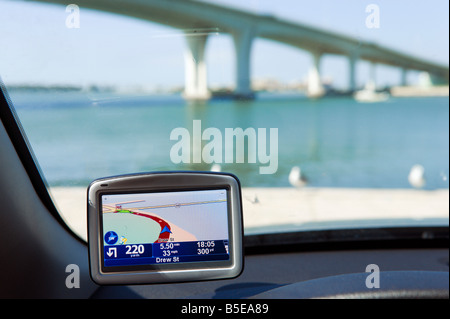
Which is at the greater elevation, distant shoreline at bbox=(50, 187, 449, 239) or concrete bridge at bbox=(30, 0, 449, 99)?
concrete bridge at bbox=(30, 0, 449, 99)

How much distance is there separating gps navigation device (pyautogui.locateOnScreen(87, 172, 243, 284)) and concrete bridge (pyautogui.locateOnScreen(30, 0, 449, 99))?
122cm

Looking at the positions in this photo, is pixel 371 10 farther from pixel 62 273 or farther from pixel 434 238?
pixel 62 273

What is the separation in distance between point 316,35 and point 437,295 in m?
4.34

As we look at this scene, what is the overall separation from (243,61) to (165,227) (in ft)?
15.1

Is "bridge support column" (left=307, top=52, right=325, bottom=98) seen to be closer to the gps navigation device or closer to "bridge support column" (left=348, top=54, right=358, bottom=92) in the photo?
"bridge support column" (left=348, top=54, right=358, bottom=92)

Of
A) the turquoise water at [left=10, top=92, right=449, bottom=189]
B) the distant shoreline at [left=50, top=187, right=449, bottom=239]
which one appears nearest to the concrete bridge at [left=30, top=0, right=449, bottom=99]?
the turquoise water at [left=10, top=92, right=449, bottom=189]

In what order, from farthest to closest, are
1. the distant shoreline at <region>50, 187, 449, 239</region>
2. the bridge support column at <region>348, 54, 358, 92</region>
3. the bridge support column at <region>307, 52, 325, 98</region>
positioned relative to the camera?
the bridge support column at <region>307, 52, 325, 98</region> < the bridge support column at <region>348, 54, 358, 92</region> < the distant shoreline at <region>50, 187, 449, 239</region>

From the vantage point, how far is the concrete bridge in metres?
2.98

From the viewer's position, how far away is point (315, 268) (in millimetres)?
2463

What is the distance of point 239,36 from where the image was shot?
5.06m

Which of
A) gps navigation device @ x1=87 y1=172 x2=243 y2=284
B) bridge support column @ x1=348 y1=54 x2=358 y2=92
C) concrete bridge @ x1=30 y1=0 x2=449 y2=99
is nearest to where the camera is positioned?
gps navigation device @ x1=87 y1=172 x2=243 y2=284

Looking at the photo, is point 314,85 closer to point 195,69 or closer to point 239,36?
point 239,36

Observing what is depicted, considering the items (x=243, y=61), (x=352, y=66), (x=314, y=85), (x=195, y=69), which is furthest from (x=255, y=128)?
(x=314, y=85)
